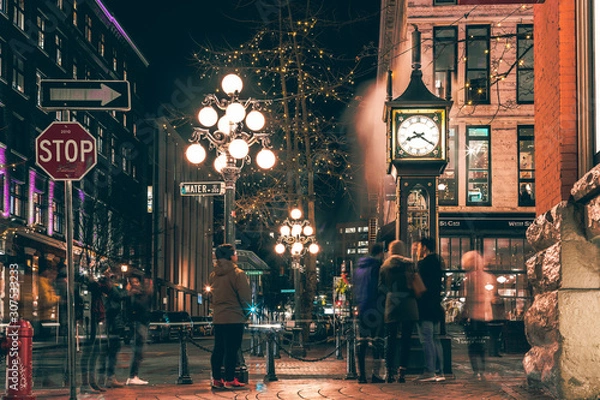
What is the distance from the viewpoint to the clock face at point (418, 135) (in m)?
14.0

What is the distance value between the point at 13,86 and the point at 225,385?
3307 centimetres

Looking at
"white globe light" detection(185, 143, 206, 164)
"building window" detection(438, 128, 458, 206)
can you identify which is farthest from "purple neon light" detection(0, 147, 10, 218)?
"white globe light" detection(185, 143, 206, 164)

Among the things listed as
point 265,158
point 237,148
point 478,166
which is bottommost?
point 237,148

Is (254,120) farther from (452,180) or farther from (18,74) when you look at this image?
(18,74)

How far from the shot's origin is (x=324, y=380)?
1401 centimetres

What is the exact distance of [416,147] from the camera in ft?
46.1

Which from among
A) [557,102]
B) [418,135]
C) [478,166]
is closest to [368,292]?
[418,135]

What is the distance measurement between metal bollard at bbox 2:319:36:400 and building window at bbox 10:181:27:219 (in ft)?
109

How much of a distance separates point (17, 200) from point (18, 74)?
20.0ft

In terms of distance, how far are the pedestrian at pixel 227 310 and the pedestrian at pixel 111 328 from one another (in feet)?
5.84

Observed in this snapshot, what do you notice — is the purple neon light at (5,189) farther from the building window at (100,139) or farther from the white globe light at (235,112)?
the white globe light at (235,112)

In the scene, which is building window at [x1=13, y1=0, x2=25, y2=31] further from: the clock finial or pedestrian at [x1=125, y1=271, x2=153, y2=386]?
the clock finial

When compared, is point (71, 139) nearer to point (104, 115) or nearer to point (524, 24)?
point (524, 24)

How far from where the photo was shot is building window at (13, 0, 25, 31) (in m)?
42.0
